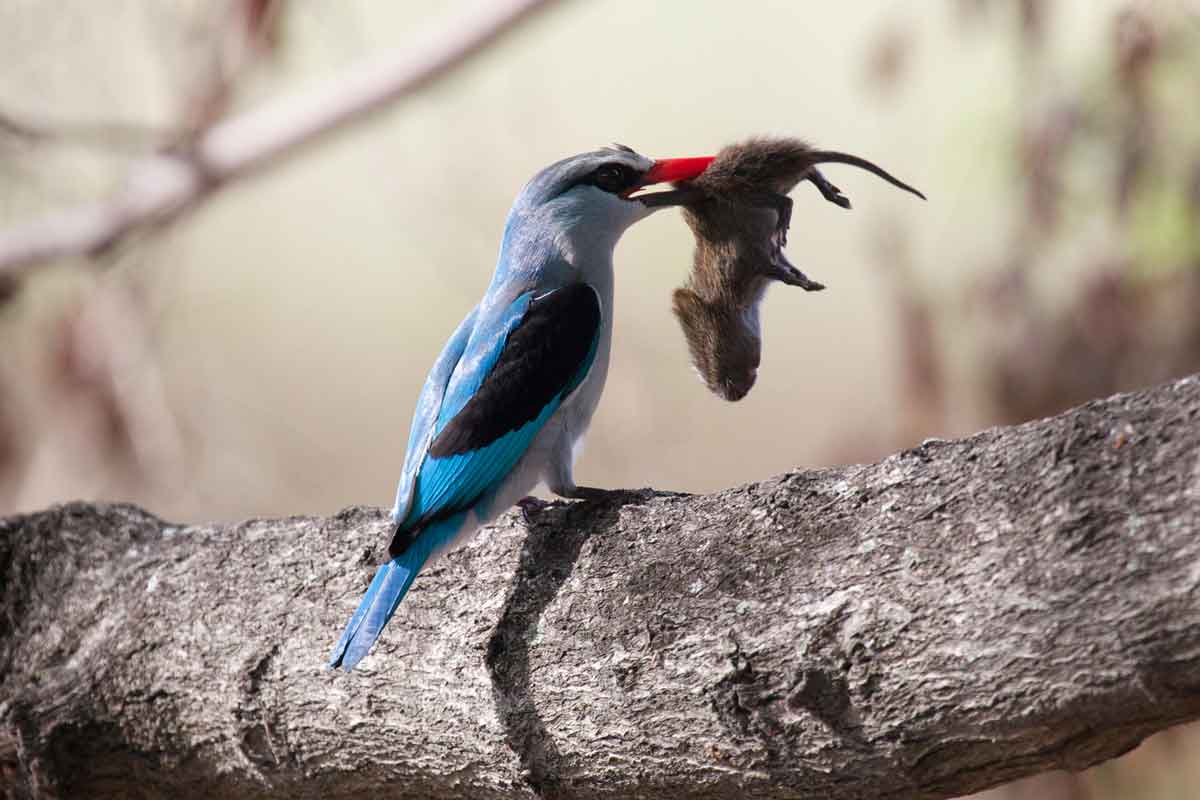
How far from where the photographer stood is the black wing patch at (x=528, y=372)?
87.7 inches

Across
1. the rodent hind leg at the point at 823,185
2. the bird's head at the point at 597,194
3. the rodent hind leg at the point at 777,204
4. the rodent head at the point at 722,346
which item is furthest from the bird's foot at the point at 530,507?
the rodent hind leg at the point at 823,185

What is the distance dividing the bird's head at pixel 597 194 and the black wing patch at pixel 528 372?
0.20 m

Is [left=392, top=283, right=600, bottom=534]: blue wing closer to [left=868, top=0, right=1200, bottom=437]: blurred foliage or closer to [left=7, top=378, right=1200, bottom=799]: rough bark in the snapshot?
[left=7, top=378, right=1200, bottom=799]: rough bark

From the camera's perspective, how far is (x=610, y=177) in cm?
263

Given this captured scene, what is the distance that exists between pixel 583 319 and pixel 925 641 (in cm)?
103

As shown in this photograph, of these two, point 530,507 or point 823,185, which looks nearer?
point 530,507

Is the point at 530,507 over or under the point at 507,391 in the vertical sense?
under

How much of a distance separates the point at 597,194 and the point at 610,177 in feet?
0.15

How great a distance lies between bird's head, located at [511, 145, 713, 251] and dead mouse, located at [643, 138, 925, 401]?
141 mm

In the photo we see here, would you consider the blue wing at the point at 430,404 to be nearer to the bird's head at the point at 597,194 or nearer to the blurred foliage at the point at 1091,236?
the bird's head at the point at 597,194

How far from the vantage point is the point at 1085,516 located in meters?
1.48

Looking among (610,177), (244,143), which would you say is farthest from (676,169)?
(244,143)

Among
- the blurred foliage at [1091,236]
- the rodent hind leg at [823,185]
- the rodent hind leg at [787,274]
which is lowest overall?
the rodent hind leg at [787,274]

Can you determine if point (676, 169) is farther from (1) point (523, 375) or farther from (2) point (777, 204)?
(1) point (523, 375)
